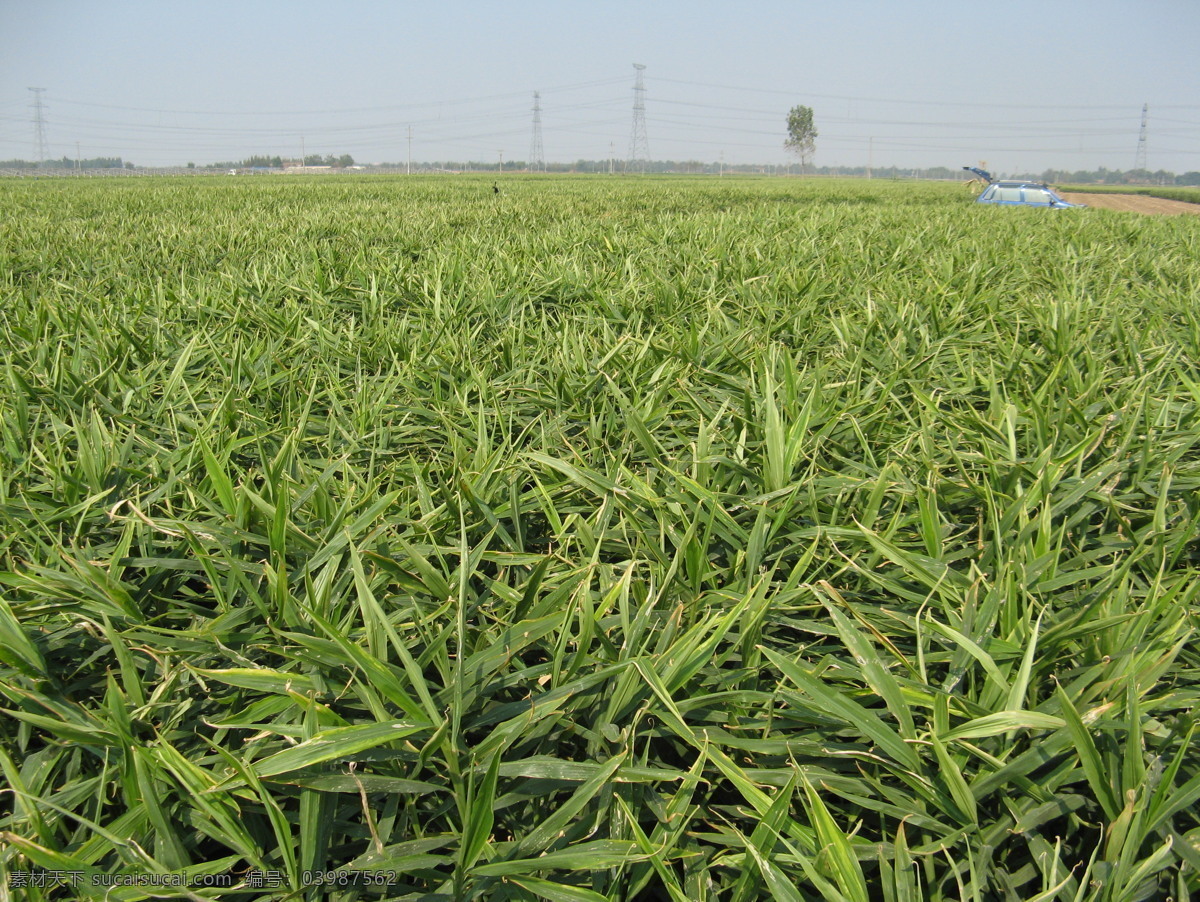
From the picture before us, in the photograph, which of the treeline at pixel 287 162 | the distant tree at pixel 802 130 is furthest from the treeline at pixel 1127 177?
→ the treeline at pixel 287 162

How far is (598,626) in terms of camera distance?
0.84 metres

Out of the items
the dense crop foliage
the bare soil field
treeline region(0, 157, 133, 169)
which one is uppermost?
treeline region(0, 157, 133, 169)

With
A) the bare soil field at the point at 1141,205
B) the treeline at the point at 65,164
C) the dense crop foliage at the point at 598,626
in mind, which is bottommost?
the dense crop foliage at the point at 598,626

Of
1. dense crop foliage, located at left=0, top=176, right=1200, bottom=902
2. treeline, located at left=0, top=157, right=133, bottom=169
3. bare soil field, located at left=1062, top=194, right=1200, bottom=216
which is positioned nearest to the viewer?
dense crop foliage, located at left=0, top=176, right=1200, bottom=902

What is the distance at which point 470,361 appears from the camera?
186cm

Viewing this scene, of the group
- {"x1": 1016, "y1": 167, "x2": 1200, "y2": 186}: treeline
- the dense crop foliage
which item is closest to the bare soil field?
the dense crop foliage

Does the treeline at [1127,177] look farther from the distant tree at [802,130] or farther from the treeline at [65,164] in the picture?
the treeline at [65,164]

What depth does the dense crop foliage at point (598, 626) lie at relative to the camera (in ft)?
2.34

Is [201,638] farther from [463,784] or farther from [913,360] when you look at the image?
[913,360]

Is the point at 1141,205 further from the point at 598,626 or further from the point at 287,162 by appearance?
the point at 287,162

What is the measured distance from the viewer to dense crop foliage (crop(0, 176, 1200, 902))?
71 centimetres

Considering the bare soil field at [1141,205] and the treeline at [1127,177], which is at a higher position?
the treeline at [1127,177]

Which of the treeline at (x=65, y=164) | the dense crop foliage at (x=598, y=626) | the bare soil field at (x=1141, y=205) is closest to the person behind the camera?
the dense crop foliage at (x=598, y=626)

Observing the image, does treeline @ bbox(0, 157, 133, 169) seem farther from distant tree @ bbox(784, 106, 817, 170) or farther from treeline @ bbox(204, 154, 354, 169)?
distant tree @ bbox(784, 106, 817, 170)
